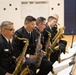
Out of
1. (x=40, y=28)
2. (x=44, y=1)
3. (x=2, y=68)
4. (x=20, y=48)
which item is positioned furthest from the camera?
(x=44, y=1)

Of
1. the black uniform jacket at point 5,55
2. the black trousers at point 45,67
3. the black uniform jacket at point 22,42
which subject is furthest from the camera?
the black trousers at point 45,67

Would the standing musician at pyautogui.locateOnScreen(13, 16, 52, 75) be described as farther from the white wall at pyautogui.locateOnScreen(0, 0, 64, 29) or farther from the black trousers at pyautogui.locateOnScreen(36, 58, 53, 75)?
the white wall at pyautogui.locateOnScreen(0, 0, 64, 29)

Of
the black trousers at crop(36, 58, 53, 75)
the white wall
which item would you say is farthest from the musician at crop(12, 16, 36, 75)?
the white wall

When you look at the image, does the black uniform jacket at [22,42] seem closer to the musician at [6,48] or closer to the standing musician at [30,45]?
the standing musician at [30,45]

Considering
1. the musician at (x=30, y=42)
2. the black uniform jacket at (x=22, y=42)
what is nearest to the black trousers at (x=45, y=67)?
the musician at (x=30, y=42)

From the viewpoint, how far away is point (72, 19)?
1623 centimetres

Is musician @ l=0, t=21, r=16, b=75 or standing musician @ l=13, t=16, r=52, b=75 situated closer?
musician @ l=0, t=21, r=16, b=75

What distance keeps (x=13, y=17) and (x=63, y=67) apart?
33.0 ft

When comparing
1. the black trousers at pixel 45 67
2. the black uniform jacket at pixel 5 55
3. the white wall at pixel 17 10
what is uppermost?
the white wall at pixel 17 10

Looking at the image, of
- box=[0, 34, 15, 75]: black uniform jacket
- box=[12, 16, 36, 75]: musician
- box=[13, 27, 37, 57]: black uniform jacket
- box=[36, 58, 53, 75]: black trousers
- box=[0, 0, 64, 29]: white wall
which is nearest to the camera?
box=[0, 34, 15, 75]: black uniform jacket

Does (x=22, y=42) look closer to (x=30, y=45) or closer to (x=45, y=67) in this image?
(x=30, y=45)

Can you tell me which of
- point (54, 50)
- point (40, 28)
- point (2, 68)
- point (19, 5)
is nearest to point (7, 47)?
point (2, 68)

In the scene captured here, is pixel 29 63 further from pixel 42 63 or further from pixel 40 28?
A: pixel 40 28

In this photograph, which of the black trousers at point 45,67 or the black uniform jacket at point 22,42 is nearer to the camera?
the black uniform jacket at point 22,42
